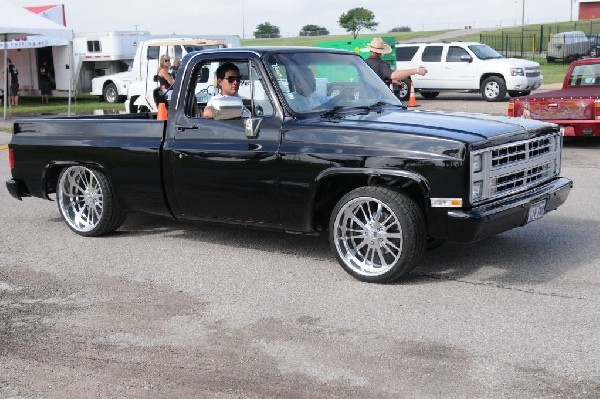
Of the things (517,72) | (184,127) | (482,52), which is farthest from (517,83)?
(184,127)

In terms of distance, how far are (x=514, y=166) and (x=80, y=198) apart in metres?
→ 4.22

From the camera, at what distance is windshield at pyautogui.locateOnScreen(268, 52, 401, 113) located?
710 cm

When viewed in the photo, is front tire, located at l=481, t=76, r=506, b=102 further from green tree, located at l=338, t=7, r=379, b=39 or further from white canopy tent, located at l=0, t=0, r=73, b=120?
green tree, located at l=338, t=7, r=379, b=39

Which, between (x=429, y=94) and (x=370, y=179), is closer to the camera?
(x=370, y=179)

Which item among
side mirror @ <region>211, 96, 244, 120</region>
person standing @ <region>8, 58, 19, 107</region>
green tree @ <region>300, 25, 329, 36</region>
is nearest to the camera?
side mirror @ <region>211, 96, 244, 120</region>

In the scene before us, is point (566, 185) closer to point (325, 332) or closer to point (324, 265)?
point (324, 265)

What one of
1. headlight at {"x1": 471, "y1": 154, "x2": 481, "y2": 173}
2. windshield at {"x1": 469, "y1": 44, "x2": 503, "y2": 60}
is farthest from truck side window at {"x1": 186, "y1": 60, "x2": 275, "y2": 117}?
windshield at {"x1": 469, "y1": 44, "x2": 503, "y2": 60}

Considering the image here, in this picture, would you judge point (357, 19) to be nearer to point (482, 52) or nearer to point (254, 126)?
point (482, 52)

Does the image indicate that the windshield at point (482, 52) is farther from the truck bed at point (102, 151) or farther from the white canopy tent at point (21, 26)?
the truck bed at point (102, 151)

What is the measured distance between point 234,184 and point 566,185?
2.75 metres

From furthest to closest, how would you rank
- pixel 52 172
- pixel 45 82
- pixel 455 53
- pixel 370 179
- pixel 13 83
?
pixel 45 82 < pixel 13 83 < pixel 455 53 < pixel 52 172 < pixel 370 179

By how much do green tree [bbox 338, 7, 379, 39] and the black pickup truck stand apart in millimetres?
83547

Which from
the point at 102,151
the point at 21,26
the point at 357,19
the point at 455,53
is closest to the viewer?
the point at 102,151

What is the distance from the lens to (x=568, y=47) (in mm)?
48500
